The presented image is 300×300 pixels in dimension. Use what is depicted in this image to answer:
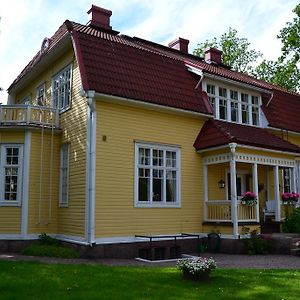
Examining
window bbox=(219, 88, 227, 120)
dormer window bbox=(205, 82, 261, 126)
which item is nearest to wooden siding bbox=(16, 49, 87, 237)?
dormer window bbox=(205, 82, 261, 126)

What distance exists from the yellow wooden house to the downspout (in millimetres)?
32

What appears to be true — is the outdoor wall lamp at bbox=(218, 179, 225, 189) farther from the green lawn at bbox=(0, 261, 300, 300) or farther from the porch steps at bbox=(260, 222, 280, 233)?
the green lawn at bbox=(0, 261, 300, 300)

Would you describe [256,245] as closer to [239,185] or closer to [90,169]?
[239,185]

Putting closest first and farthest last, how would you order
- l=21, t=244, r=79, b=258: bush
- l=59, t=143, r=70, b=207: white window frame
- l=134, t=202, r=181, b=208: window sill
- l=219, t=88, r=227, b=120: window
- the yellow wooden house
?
l=21, t=244, r=79, b=258: bush < the yellow wooden house < l=134, t=202, r=181, b=208: window sill < l=59, t=143, r=70, b=207: white window frame < l=219, t=88, r=227, b=120: window

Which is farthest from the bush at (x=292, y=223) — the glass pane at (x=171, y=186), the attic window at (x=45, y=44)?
the attic window at (x=45, y=44)

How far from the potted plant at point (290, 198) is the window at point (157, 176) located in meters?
4.74

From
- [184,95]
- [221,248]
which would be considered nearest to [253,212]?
[221,248]

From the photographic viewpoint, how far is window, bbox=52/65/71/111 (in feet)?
51.8

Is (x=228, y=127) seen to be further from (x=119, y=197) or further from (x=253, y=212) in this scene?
(x=119, y=197)

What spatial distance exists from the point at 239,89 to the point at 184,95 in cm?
334

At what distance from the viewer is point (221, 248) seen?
14977 millimetres

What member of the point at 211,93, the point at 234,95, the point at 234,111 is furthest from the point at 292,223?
the point at 211,93

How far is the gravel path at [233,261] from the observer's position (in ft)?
38.0

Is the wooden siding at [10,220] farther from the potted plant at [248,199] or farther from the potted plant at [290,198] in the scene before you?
the potted plant at [290,198]
